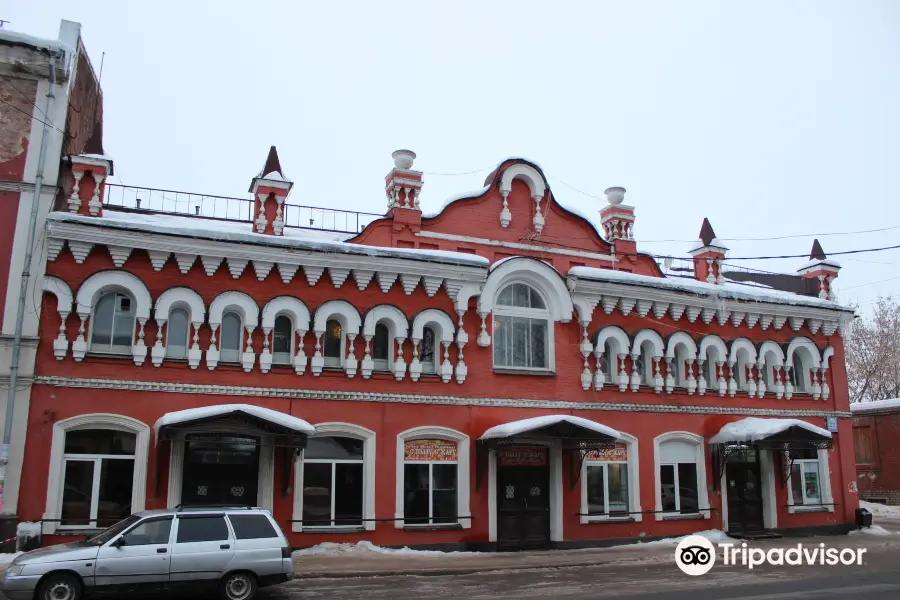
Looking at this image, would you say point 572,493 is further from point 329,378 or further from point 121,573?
point 121,573

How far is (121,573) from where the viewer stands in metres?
11.6

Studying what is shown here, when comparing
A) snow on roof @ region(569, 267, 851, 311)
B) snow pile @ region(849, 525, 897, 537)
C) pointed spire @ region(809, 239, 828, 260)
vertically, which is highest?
pointed spire @ region(809, 239, 828, 260)

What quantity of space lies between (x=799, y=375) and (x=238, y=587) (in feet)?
62.8

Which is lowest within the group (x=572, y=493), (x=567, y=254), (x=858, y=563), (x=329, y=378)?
(x=858, y=563)

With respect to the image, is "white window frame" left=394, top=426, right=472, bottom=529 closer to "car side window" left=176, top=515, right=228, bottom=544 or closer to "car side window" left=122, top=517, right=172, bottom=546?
"car side window" left=176, top=515, right=228, bottom=544

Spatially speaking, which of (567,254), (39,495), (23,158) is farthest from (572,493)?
(23,158)

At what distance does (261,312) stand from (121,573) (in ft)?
23.6

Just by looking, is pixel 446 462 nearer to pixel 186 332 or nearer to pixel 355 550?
pixel 355 550

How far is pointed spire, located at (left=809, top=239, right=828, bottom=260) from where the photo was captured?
83.9 ft

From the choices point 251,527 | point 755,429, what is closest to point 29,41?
point 251,527

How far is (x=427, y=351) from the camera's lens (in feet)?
63.9

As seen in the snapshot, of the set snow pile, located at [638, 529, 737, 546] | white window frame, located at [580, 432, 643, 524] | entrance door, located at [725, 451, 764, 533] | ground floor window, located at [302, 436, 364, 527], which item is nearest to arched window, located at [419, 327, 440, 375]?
ground floor window, located at [302, 436, 364, 527]

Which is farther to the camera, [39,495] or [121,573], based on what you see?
[39,495]

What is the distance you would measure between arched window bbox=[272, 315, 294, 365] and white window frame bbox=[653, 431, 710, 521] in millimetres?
10346
